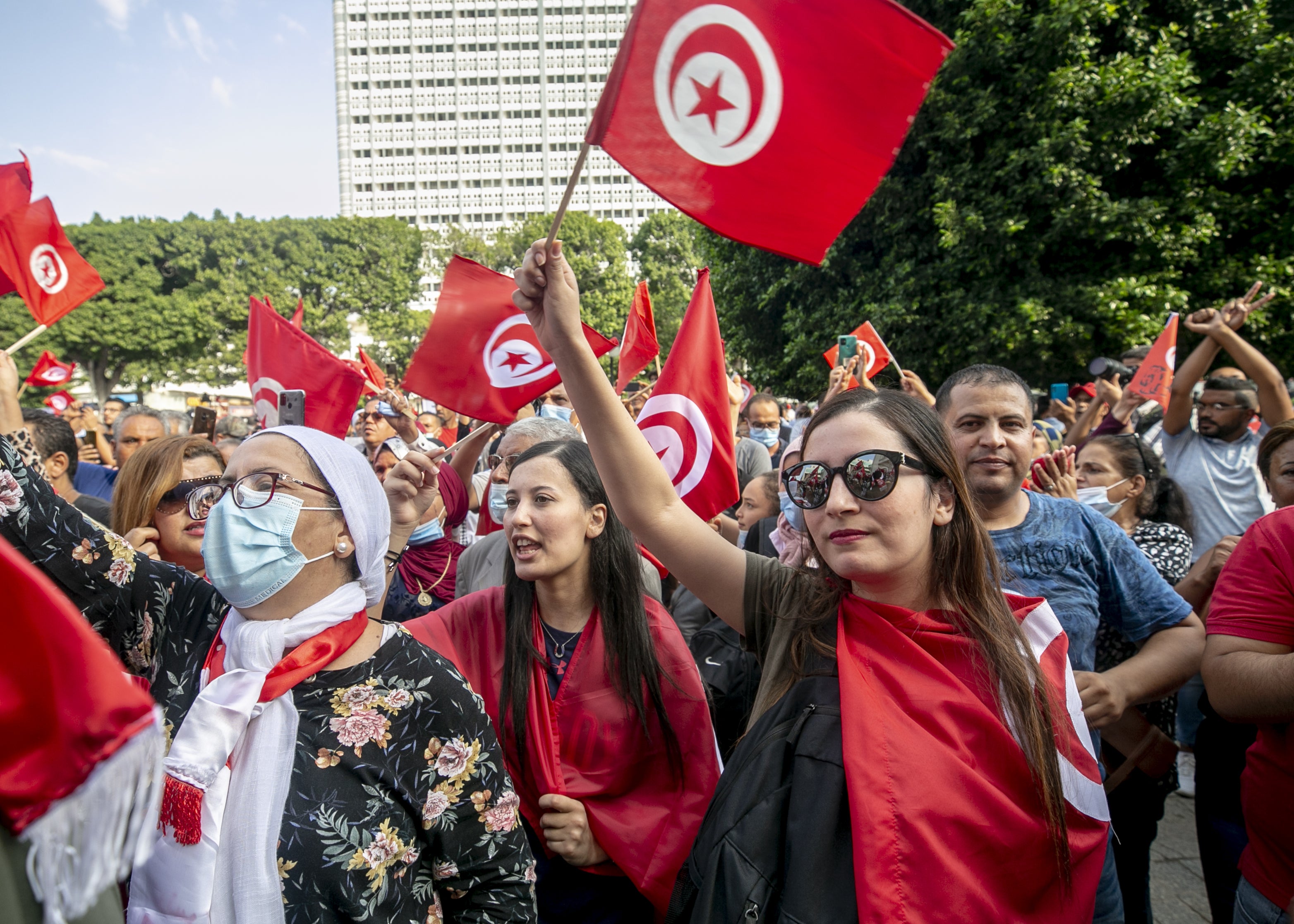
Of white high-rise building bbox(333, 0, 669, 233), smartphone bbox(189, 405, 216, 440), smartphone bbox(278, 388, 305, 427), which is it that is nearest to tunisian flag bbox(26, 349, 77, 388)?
smartphone bbox(189, 405, 216, 440)

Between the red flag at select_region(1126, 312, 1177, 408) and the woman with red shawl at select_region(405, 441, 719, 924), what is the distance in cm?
422

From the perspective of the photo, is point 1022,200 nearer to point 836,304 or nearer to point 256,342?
point 836,304

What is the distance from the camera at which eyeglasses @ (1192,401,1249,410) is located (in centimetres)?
454

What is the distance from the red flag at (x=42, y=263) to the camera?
13.8 feet

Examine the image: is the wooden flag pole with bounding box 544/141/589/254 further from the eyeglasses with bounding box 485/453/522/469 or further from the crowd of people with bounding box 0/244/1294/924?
the eyeglasses with bounding box 485/453/522/469

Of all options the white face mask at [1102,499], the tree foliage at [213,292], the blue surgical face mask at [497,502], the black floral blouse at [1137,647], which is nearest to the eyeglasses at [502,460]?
the blue surgical face mask at [497,502]

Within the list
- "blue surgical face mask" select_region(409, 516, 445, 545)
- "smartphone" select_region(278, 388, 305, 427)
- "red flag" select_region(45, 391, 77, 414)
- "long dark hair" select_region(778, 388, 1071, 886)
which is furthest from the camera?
"red flag" select_region(45, 391, 77, 414)

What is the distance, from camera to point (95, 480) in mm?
5219

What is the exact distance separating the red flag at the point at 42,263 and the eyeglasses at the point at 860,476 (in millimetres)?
4086

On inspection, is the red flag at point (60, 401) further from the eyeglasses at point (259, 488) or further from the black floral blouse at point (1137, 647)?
the black floral blouse at point (1137, 647)

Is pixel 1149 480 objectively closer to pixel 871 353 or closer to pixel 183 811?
pixel 871 353

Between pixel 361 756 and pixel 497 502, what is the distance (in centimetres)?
289

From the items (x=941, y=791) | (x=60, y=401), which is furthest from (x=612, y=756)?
(x=60, y=401)

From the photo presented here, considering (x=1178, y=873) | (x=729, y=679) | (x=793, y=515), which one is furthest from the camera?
(x=1178, y=873)
